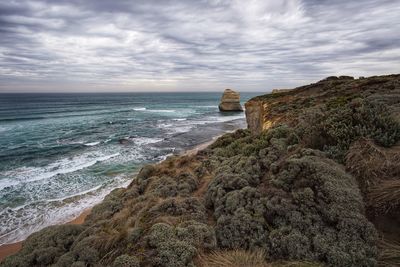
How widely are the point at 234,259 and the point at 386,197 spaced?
2665mm

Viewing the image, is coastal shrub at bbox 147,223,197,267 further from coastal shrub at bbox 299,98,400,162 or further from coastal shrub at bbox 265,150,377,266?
coastal shrub at bbox 299,98,400,162

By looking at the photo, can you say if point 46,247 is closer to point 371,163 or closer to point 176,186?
point 176,186

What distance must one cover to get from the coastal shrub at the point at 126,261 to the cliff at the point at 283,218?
0.02 m

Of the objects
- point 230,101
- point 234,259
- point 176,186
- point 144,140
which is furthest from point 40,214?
point 230,101

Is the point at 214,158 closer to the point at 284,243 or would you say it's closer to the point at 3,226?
the point at 284,243

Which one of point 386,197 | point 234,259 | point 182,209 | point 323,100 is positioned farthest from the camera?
point 323,100

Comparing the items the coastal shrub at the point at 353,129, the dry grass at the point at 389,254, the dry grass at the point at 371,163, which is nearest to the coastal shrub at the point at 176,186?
the coastal shrub at the point at 353,129

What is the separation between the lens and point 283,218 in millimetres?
4312

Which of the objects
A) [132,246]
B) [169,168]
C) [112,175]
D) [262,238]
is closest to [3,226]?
[112,175]

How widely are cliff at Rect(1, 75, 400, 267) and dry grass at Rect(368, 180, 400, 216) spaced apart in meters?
0.01

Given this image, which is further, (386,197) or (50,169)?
(50,169)

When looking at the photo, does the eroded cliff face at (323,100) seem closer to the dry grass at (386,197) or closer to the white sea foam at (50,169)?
the dry grass at (386,197)

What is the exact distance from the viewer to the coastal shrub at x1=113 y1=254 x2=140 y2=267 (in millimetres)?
3826

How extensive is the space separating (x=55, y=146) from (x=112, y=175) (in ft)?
37.4
